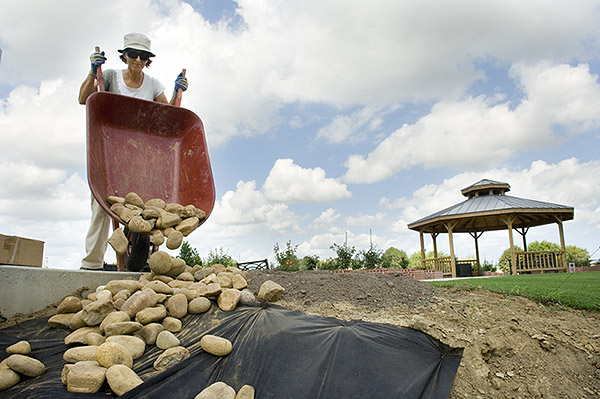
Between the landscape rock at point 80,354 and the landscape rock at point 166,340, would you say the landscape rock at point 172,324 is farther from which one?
the landscape rock at point 80,354

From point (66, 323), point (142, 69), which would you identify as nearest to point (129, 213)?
point (66, 323)

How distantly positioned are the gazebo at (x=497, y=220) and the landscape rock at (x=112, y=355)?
35.4ft

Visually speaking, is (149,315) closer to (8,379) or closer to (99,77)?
(8,379)

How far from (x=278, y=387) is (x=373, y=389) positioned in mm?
510

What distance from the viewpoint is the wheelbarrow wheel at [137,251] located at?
12.3 feet

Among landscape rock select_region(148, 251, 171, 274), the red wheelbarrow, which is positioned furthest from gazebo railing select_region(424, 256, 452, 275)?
landscape rock select_region(148, 251, 171, 274)

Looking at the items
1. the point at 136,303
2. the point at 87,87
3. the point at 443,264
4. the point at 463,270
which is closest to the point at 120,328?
the point at 136,303

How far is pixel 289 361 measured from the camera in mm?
2404

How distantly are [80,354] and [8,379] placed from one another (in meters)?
0.34

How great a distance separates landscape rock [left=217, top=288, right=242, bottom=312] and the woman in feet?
5.24

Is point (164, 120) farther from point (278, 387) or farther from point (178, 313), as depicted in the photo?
point (278, 387)

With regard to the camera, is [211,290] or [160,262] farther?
[160,262]

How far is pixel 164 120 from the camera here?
4.00 meters

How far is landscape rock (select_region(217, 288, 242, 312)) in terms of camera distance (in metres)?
2.93
